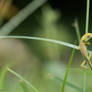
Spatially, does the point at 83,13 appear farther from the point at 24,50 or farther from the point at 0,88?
the point at 0,88

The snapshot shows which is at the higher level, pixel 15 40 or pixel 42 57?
pixel 15 40

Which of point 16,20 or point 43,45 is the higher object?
point 16,20

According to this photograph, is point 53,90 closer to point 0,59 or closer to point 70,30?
point 0,59

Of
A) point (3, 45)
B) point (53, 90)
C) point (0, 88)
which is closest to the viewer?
point (0, 88)

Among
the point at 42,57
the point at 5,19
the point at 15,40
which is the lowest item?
the point at 42,57

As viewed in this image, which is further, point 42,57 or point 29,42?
point 29,42

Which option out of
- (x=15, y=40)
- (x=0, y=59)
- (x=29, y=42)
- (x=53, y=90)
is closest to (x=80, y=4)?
(x=29, y=42)

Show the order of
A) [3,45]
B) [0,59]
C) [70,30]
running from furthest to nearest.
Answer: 1. [70,30]
2. [3,45]
3. [0,59]

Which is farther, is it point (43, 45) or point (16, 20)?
point (43, 45)

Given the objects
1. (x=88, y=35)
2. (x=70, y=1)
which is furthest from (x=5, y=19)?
(x=88, y=35)
